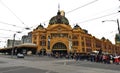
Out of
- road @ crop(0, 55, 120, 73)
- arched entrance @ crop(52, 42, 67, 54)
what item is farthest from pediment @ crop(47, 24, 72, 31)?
road @ crop(0, 55, 120, 73)

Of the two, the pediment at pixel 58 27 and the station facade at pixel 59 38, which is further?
the pediment at pixel 58 27

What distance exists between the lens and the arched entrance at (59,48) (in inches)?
3575

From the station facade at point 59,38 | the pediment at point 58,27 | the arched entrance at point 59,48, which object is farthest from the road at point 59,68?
the pediment at point 58,27

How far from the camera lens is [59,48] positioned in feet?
299

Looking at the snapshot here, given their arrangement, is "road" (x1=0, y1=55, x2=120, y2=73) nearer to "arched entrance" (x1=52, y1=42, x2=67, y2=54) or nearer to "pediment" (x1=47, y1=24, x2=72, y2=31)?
"arched entrance" (x1=52, y1=42, x2=67, y2=54)

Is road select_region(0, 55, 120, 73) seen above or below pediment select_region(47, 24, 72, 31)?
below

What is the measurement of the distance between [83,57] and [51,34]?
159 ft

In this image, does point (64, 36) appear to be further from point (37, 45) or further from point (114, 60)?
point (114, 60)

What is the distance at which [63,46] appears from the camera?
91562 millimetres

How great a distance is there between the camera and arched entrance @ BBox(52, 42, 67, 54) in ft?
298

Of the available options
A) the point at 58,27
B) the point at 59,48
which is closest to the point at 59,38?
the point at 59,48

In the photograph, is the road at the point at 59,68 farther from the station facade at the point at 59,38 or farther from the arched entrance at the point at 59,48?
the arched entrance at the point at 59,48

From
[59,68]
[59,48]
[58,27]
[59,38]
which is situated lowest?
[59,68]

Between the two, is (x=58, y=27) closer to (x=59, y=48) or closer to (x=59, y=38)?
(x=59, y=38)
